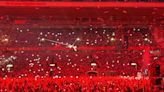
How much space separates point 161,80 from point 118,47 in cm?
509

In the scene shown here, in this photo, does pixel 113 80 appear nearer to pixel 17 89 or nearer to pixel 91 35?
pixel 17 89

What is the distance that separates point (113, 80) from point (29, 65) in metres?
5.51

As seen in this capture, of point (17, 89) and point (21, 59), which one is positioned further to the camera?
point (21, 59)

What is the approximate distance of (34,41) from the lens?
11.7 meters

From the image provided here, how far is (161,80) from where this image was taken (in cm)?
668

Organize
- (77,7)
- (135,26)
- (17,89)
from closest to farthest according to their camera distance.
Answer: (17,89) → (77,7) → (135,26)

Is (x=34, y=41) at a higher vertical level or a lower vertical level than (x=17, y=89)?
lower

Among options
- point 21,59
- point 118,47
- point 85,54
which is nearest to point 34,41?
point 21,59

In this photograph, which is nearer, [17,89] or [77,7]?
[17,89]

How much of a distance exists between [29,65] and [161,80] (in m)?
6.05

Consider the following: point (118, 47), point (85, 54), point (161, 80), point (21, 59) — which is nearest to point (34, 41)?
point (21, 59)

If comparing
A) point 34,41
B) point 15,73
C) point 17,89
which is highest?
Result: point 17,89

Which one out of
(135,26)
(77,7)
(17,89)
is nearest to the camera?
(17,89)

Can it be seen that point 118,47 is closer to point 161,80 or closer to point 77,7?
point 77,7
